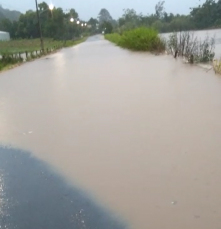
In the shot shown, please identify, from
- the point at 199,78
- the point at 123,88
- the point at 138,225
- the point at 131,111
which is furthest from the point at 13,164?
the point at 199,78

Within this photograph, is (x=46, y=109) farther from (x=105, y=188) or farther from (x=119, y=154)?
(x=105, y=188)

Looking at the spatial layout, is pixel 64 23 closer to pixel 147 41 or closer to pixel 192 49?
pixel 147 41

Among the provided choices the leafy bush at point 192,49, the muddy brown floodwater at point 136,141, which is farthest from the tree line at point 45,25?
the muddy brown floodwater at point 136,141

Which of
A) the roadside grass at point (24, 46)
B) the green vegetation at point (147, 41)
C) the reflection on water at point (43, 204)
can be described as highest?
the reflection on water at point (43, 204)

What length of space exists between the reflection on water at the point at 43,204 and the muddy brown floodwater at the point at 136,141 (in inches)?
7.2

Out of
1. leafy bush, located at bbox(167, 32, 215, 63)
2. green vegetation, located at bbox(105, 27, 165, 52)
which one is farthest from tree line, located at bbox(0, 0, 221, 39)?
leafy bush, located at bbox(167, 32, 215, 63)

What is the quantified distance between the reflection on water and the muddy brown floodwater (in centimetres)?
18

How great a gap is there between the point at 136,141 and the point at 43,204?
1.94m

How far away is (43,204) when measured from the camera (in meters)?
3.65

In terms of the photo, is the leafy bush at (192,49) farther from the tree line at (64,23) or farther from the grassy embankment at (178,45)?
the tree line at (64,23)

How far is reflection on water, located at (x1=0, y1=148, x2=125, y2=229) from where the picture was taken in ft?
10.8

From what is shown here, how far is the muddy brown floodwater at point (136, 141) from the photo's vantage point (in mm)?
3512

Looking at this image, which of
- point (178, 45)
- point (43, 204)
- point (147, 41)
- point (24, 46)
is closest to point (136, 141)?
point (43, 204)

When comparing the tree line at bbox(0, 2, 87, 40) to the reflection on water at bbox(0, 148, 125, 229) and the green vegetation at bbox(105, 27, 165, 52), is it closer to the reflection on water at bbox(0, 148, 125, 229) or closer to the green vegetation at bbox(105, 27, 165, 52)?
the green vegetation at bbox(105, 27, 165, 52)
